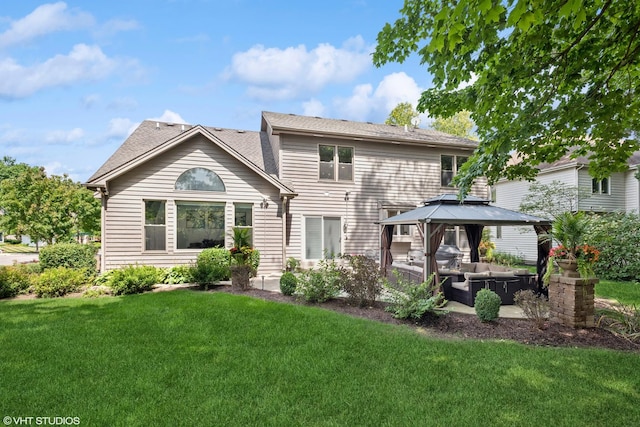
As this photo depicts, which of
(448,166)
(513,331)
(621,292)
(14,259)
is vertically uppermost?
(448,166)

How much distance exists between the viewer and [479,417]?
10.6ft

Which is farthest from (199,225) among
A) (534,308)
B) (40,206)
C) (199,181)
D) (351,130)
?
(40,206)

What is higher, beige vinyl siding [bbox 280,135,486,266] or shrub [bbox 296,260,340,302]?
beige vinyl siding [bbox 280,135,486,266]

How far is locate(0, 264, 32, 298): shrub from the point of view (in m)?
8.95

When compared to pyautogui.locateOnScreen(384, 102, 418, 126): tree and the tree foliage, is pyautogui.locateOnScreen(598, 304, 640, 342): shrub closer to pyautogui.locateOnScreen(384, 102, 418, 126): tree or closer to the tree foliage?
the tree foliage

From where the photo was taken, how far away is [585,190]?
17203mm

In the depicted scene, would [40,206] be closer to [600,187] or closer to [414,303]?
[414,303]

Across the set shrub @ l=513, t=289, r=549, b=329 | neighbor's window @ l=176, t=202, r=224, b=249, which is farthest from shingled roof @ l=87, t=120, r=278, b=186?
shrub @ l=513, t=289, r=549, b=329

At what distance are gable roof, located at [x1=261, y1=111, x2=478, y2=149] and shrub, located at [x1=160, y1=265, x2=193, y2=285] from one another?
6463 millimetres

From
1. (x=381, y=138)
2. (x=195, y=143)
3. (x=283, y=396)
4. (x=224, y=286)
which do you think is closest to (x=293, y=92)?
(x=381, y=138)

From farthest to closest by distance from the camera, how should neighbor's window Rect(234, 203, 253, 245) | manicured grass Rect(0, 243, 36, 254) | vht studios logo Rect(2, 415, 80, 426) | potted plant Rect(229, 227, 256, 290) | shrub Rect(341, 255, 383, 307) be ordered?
1. manicured grass Rect(0, 243, 36, 254)
2. neighbor's window Rect(234, 203, 253, 245)
3. potted plant Rect(229, 227, 256, 290)
4. shrub Rect(341, 255, 383, 307)
5. vht studios logo Rect(2, 415, 80, 426)

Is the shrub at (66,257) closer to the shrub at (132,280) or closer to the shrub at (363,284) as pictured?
the shrub at (132,280)

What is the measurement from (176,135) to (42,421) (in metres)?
12.6

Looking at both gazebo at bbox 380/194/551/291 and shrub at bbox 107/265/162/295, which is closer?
gazebo at bbox 380/194/551/291
